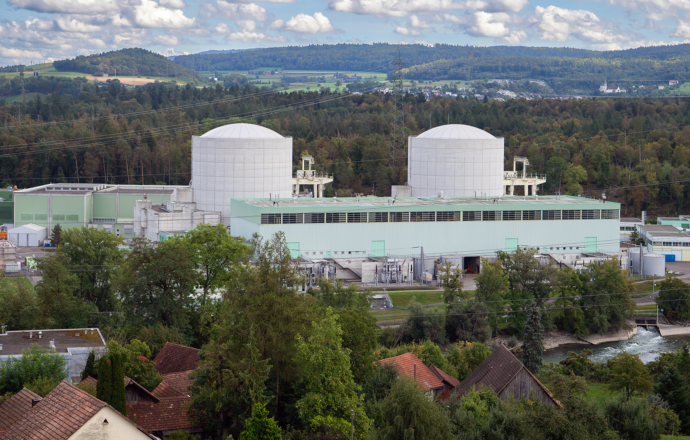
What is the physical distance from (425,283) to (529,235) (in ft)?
35.3

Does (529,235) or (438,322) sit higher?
(529,235)

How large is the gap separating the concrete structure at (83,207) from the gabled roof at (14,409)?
2269 inches

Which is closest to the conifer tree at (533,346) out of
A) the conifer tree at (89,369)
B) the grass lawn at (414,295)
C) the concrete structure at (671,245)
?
the grass lawn at (414,295)

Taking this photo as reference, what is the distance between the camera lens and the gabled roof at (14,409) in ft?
68.3

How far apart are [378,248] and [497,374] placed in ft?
103

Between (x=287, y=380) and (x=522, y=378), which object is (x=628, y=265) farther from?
(x=287, y=380)

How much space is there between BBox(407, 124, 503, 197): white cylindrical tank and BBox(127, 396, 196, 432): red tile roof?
50372mm

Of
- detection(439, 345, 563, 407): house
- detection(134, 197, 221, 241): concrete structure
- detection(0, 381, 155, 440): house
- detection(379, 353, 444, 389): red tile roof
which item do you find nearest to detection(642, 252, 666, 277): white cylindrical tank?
detection(134, 197, 221, 241): concrete structure

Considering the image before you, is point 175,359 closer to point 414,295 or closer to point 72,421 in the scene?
point 72,421

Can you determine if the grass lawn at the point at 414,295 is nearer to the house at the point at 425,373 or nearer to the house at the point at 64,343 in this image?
the house at the point at 425,373

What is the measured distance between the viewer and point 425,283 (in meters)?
60.8

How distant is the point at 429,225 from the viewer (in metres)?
63.3

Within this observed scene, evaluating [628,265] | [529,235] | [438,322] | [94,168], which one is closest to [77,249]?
[438,322]

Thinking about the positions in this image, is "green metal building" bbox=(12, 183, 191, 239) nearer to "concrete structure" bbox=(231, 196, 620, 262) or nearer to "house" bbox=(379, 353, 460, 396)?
"concrete structure" bbox=(231, 196, 620, 262)
